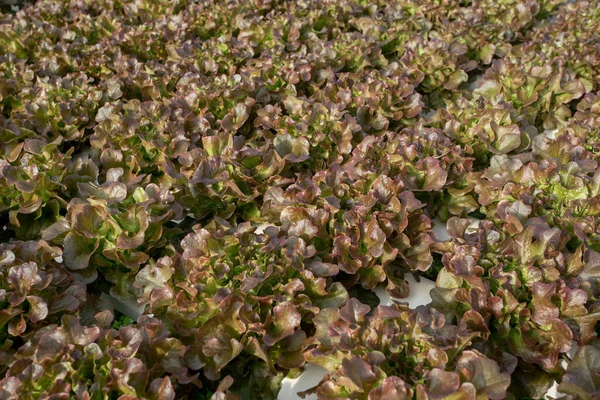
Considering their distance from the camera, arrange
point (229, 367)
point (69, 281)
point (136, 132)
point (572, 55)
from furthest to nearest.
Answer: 1. point (572, 55)
2. point (136, 132)
3. point (69, 281)
4. point (229, 367)

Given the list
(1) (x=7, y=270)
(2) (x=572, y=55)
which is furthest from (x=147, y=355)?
(2) (x=572, y=55)

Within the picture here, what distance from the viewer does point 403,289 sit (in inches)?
109

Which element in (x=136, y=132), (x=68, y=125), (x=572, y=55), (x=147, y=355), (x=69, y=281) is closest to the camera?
(x=147, y=355)

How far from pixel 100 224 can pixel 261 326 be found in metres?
1.09

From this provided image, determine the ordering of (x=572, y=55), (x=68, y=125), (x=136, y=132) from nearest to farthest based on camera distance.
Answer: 1. (x=136, y=132)
2. (x=68, y=125)
3. (x=572, y=55)

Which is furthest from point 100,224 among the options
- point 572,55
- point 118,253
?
point 572,55

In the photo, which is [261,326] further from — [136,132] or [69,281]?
[136,132]

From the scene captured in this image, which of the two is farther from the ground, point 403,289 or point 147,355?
point 147,355

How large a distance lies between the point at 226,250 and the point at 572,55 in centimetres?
336

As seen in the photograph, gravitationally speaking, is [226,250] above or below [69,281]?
above

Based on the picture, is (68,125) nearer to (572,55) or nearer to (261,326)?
(261,326)

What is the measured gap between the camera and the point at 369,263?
106 inches

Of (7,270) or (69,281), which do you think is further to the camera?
(69,281)

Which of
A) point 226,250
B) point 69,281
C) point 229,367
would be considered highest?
point 226,250
